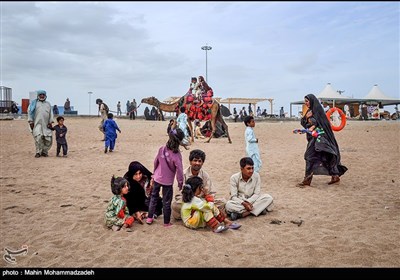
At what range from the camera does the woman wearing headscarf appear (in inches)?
193

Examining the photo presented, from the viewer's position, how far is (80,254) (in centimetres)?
372

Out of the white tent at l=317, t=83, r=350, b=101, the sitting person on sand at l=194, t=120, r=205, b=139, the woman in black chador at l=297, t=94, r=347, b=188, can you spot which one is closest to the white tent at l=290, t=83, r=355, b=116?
the white tent at l=317, t=83, r=350, b=101

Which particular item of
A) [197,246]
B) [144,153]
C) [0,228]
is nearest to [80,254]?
[197,246]

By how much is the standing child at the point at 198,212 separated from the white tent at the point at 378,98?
3067 cm

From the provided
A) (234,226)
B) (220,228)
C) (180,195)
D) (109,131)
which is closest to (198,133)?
(109,131)

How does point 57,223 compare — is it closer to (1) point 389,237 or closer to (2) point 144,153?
(1) point 389,237

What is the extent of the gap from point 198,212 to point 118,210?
1.08 m

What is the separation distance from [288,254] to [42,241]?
2894 mm

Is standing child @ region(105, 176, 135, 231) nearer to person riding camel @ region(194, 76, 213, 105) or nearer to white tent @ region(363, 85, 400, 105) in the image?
person riding camel @ region(194, 76, 213, 105)

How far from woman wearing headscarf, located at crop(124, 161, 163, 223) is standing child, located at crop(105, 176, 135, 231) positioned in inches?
9.9

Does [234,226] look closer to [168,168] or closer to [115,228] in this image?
[168,168]

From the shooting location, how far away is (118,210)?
4.57 m
